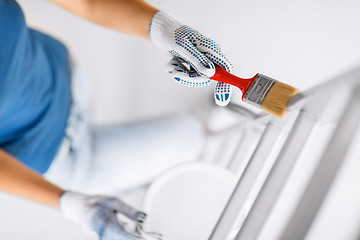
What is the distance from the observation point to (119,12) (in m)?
0.68

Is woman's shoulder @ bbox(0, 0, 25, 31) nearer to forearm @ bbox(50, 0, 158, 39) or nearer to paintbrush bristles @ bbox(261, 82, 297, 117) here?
forearm @ bbox(50, 0, 158, 39)

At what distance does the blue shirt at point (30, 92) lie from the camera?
0.70m

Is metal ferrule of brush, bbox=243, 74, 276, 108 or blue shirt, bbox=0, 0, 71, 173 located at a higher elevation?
metal ferrule of brush, bbox=243, 74, 276, 108

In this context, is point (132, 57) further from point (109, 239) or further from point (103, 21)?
point (109, 239)

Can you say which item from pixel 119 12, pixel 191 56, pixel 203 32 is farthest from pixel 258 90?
pixel 119 12

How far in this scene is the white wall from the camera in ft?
2.12

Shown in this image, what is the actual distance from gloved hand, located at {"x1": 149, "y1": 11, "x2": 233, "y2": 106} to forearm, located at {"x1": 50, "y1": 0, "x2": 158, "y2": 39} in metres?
0.07

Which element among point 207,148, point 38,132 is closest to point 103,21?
point 38,132

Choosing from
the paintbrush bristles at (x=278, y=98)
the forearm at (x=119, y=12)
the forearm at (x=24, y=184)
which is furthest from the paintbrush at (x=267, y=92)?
the forearm at (x=24, y=184)

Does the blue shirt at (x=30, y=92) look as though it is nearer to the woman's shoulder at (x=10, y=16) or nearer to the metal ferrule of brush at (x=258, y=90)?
the woman's shoulder at (x=10, y=16)

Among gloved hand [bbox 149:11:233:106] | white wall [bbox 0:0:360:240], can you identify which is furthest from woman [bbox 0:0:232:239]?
white wall [bbox 0:0:360:240]

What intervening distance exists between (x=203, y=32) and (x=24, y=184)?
A: 0.55m

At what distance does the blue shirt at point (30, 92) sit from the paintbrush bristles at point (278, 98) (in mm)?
610

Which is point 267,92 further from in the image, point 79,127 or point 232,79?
point 79,127
